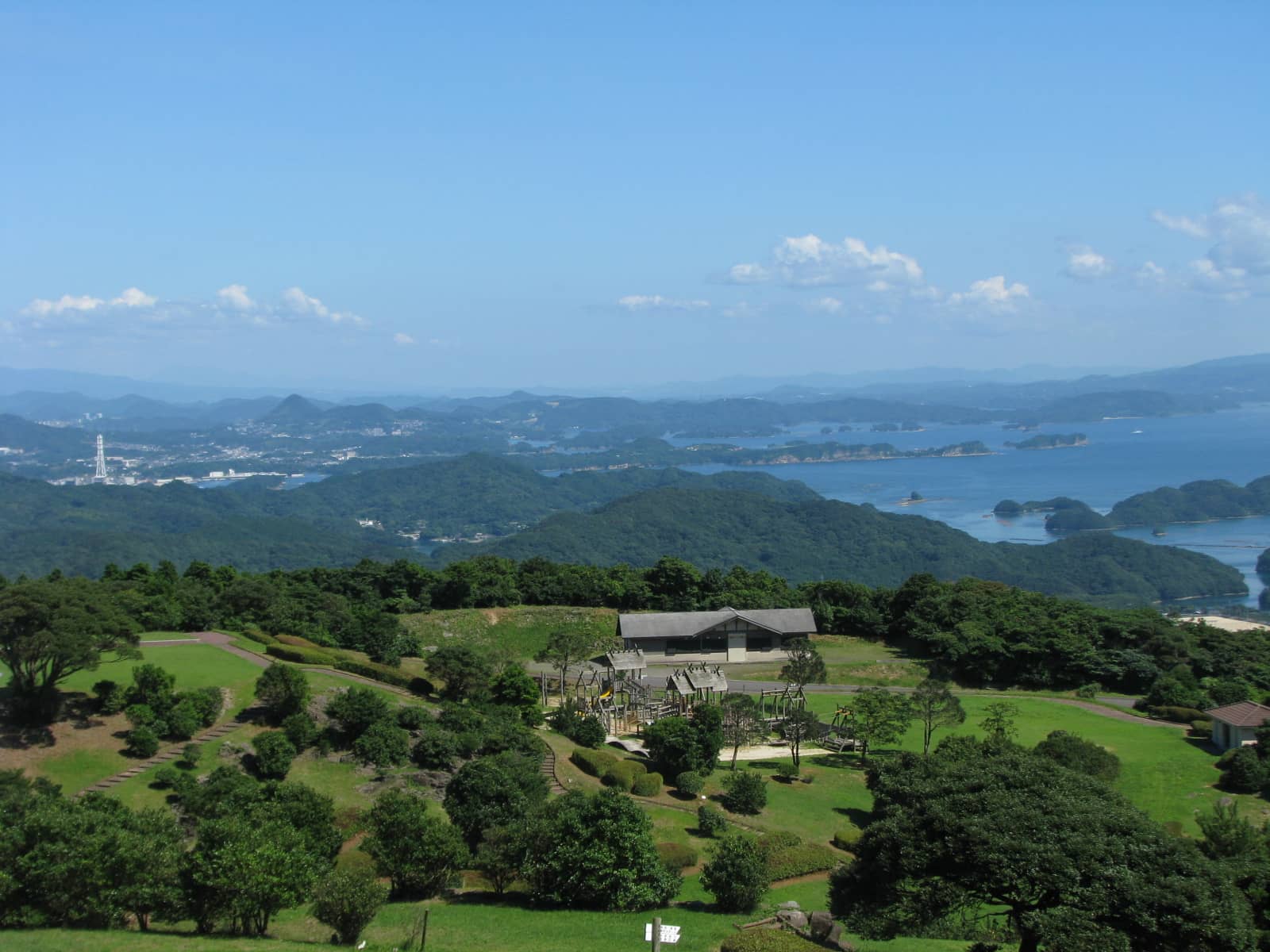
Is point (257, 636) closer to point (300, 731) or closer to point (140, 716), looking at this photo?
point (140, 716)

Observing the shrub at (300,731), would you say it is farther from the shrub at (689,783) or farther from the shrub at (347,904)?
the shrub at (347,904)

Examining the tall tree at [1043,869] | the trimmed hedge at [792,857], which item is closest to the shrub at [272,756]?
the trimmed hedge at [792,857]

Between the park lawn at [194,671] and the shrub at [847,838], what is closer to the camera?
the shrub at [847,838]

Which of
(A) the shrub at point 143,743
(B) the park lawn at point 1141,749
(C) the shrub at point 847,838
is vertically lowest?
(B) the park lawn at point 1141,749

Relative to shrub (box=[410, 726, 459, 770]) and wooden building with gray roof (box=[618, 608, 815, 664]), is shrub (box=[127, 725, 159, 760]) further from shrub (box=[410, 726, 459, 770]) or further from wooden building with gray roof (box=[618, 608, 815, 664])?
wooden building with gray roof (box=[618, 608, 815, 664])

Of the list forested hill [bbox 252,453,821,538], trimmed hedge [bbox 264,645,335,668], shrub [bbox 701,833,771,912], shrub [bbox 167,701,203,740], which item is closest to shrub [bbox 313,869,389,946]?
shrub [bbox 701,833,771,912]

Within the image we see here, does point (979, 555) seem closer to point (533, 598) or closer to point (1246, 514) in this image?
point (1246, 514)

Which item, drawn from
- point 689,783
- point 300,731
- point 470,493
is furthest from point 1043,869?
point 470,493
